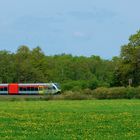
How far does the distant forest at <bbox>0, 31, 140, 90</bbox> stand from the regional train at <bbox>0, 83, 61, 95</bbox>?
496 cm

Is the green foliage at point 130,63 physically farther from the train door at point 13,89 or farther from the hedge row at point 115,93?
the hedge row at point 115,93

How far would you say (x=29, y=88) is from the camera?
336 ft

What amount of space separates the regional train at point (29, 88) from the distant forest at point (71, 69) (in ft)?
16.3

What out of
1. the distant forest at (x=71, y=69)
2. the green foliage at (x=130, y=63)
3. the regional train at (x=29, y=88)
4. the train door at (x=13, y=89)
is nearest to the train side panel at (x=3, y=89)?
the regional train at (x=29, y=88)

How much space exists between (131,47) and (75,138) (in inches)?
3870

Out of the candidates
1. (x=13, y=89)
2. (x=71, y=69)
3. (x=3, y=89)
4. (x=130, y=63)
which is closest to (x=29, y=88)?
(x=13, y=89)

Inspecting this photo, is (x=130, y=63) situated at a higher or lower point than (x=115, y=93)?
higher

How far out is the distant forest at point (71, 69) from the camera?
11356 cm

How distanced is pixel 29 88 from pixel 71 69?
4227 cm

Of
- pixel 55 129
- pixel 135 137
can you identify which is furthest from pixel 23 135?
pixel 135 137

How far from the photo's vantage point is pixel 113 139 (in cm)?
1708

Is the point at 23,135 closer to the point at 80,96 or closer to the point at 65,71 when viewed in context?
the point at 80,96

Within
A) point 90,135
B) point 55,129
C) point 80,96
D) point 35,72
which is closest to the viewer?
point 90,135

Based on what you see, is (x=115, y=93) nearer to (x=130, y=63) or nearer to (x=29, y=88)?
(x=29, y=88)
